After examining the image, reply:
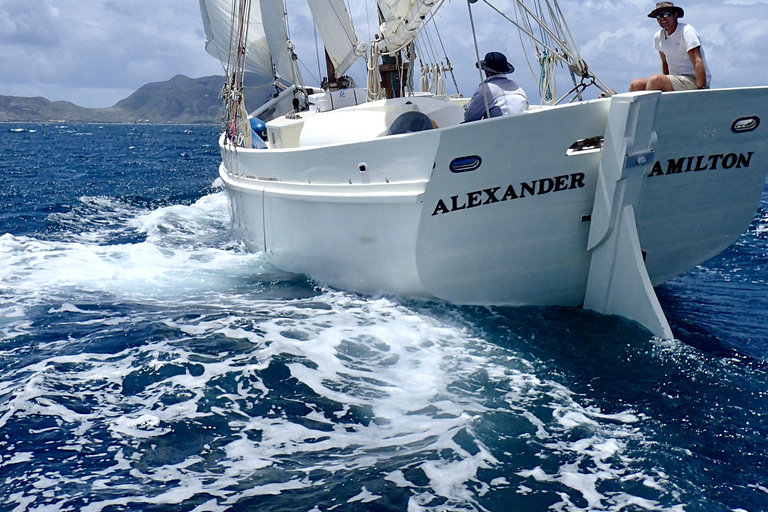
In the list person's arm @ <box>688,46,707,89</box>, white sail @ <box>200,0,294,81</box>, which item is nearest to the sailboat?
person's arm @ <box>688,46,707,89</box>

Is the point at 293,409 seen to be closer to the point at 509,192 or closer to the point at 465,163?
the point at 465,163

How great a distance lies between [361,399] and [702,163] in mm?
3683

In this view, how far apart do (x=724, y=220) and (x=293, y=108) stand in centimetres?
825

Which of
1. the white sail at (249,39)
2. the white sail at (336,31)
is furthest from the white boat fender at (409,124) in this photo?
the white sail at (249,39)

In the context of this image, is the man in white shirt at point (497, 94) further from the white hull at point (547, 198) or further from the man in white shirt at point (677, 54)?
the man in white shirt at point (677, 54)

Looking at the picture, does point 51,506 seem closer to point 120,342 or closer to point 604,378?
point 120,342

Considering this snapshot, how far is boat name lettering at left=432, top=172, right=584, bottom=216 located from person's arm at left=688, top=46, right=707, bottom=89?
1.28 meters

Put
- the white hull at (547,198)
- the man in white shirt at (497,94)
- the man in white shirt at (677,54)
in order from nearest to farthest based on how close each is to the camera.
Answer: the white hull at (547,198) → the man in white shirt at (677,54) → the man in white shirt at (497,94)

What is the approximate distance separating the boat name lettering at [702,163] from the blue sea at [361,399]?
145cm

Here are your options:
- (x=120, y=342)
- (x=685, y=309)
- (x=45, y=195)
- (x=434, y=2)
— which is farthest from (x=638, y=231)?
(x=45, y=195)

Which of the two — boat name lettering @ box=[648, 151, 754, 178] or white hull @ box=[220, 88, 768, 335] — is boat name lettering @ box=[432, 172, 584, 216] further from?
boat name lettering @ box=[648, 151, 754, 178]

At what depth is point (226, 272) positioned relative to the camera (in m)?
8.75

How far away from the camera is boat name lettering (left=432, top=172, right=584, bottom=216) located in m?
6.11

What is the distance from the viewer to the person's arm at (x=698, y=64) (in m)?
6.00
